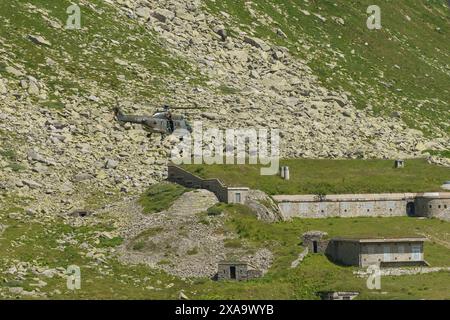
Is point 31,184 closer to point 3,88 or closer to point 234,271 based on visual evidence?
point 3,88

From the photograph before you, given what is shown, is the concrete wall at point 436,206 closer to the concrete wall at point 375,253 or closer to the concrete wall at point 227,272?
the concrete wall at point 375,253

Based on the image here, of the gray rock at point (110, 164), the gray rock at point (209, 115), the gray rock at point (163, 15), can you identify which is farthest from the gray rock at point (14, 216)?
the gray rock at point (163, 15)

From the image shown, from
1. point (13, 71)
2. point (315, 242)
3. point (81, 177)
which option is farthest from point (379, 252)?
point (13, 71)

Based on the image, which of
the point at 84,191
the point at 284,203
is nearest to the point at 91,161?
the point at 84,191

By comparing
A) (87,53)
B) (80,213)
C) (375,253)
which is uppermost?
(87,53)

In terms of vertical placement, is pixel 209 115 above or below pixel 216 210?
above

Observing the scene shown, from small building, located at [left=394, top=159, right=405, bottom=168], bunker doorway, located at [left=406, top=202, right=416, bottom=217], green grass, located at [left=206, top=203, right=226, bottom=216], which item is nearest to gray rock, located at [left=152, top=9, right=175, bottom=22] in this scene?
small building, located at [left=394, top=159, right=405, bottom=168]
